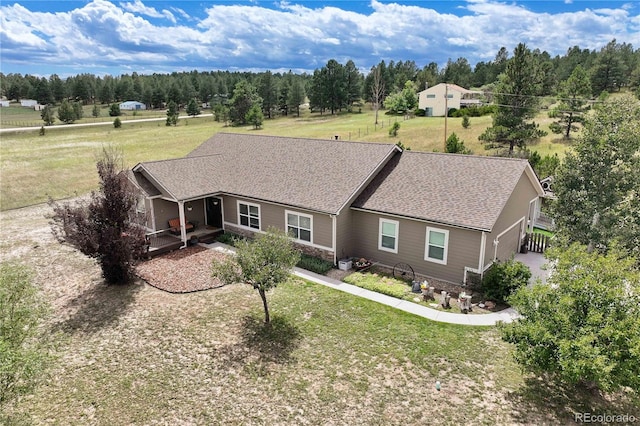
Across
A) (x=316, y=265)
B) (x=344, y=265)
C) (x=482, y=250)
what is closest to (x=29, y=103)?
(x=316, y=265)

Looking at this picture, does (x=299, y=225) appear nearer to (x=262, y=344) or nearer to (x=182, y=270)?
(x=182, y=270)

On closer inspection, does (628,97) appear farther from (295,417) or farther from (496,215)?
(295,417)

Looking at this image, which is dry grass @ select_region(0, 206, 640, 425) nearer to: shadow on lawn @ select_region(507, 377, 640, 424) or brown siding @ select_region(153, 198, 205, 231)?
shadow on lawn @ select_region(507, 377, 640, 424)

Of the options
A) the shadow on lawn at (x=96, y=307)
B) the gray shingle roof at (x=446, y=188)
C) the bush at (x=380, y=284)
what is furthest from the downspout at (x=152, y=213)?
the bush at (x=380, y=284)

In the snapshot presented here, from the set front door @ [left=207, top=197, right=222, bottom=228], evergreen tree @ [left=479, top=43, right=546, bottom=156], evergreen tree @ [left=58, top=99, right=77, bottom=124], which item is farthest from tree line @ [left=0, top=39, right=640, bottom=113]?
front door @ [left=207, top=197, right=222, bottom=228]

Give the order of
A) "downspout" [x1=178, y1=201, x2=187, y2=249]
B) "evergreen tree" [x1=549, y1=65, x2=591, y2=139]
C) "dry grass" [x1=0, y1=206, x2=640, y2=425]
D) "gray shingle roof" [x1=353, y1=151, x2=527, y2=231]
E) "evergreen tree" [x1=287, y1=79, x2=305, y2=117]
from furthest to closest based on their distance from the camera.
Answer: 1. "evergreen tree" [x1=287, y1=79, x2=305, y2=117]
2. "evergreen tree" [x1=549, y1=65, x2=591, y2=139]
3. "downspout" [x1=178, y1=201, x2=187, y2=249]
4. "gray shingle roof" [x1=353, y1=151, x2=527, y2=231]
5. "dry grass" [x1=0, y1=206, x2=640, y2=425]

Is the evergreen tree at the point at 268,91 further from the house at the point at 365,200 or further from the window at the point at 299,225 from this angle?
the window at the point at 299,225

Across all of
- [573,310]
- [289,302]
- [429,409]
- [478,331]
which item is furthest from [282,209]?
[573,310]
